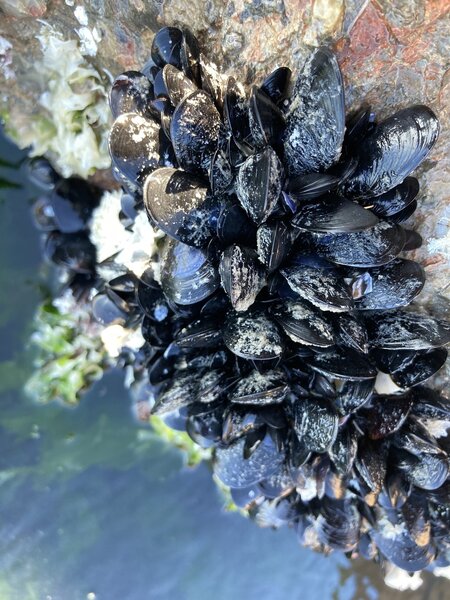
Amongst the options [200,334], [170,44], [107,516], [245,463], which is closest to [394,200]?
[200,334]

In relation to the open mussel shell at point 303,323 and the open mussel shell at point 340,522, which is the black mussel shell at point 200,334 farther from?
the open mussel shell at point 340,522

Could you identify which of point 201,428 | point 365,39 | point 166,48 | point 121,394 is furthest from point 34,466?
point 365,39

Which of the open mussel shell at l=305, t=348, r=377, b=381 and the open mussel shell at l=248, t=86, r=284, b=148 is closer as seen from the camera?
the open mussel shell at l=248, t=86, r=284, b=148

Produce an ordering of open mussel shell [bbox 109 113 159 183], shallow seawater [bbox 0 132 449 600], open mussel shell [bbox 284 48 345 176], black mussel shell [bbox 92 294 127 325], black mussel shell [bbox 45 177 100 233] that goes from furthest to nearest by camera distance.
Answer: shallow seawater [bbox 0 132 449 600], black mussel shell [bbox 45 177 100 233], black mussel shell [bbox 92 294 127 325], open mussel shell [bbox 109 113 159 183], open mussel shell [bbox 284 48 345 176]

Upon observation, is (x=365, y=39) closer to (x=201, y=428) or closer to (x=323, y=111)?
(x=323, y=111)

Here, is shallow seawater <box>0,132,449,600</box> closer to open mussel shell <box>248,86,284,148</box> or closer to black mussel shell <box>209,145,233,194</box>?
black mussel shell <box>209,145,233,194</box>

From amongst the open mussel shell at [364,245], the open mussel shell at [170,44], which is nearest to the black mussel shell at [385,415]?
the open mussel shell at [364,245]

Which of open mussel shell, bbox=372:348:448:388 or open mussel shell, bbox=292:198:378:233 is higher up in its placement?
open mussel shell, bbox=292:198:378:233

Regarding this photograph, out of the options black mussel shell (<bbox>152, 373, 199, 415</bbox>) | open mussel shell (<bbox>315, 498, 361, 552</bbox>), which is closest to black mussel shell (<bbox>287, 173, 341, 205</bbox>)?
black mussel shell (<bbox>152, 373, 199, 415</bbox>)
